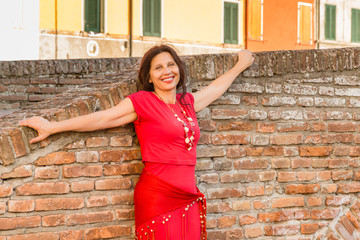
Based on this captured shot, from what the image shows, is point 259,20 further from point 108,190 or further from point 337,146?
point 108,190

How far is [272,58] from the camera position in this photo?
371 cm

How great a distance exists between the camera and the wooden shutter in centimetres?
1733

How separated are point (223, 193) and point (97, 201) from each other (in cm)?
87

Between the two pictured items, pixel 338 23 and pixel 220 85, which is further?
pixel 338 23

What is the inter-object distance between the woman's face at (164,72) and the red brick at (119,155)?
42cm

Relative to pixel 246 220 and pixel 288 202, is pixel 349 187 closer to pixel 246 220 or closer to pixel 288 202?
pixel 288 202

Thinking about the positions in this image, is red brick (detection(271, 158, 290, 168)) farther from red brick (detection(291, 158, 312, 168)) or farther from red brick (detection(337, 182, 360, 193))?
red brick (detection(337, 182, 360, 193))

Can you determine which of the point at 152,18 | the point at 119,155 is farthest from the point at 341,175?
the point at 152,18

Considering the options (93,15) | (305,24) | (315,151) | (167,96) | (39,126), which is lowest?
(315,151)

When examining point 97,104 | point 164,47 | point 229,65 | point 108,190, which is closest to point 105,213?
point 108,190

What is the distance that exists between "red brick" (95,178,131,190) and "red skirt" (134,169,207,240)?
0.16 metres

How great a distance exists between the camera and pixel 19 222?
114 inches

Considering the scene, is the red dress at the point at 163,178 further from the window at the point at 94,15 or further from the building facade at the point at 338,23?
the building facade at the point at 338,23

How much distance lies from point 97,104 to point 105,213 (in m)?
0.63
